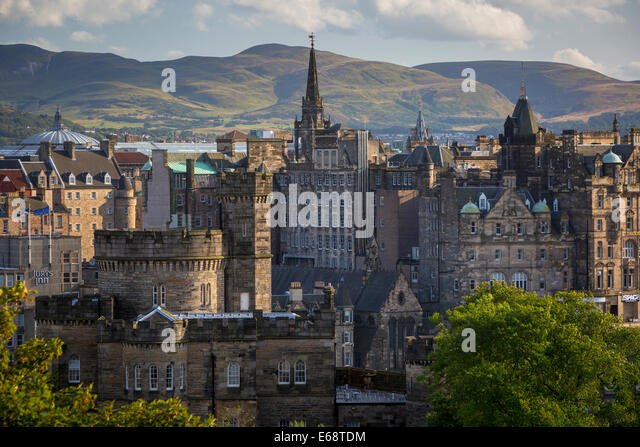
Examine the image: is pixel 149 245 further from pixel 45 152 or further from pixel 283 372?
pixel 45 152

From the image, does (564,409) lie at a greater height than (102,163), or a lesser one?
lesser

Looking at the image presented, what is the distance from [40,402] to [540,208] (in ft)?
328

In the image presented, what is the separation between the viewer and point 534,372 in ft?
228

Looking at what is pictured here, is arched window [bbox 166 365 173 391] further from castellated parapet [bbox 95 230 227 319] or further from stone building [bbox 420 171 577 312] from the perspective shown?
stone building [bbox 420 171 577 312]

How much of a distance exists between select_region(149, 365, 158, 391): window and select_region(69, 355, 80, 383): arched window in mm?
4952

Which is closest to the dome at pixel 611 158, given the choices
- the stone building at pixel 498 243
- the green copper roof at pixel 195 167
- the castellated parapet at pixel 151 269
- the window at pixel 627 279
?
the stone building at pixel 498 243

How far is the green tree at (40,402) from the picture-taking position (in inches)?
1959

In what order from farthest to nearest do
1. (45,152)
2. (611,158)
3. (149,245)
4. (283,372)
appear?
(45,152), (611,158), (149,245), (283,372)

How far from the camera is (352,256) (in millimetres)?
165875

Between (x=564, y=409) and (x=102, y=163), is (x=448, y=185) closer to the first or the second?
(x=102, y=163)

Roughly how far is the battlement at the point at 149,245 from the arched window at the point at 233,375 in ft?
23.0

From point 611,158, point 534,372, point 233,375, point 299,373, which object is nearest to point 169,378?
point 233,375

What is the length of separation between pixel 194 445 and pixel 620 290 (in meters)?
105

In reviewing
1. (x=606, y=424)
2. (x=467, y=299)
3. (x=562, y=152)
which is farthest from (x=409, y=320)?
(x=606, y=424)
